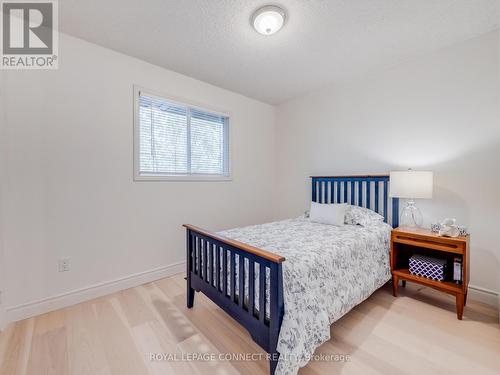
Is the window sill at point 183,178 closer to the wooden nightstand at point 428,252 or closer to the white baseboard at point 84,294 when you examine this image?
the white baseboard at point 84,294

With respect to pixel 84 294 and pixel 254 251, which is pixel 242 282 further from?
pixel 84 294

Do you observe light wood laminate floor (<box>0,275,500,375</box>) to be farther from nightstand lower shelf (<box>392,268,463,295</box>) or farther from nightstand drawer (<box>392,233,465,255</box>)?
nightstand drawer (<box>392,233,465,255</box>)

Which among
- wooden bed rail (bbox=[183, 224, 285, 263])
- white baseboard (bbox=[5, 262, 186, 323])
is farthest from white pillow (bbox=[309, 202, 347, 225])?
white baseboard (bbox=[5, 262, 186, 323])

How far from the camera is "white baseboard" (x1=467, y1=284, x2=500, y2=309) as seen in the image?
80.2 inches

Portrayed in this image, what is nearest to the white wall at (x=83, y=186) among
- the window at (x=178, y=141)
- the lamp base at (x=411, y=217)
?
the window at (x=178, y=141)

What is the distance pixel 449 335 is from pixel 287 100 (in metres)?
3.36

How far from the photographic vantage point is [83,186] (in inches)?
84.3

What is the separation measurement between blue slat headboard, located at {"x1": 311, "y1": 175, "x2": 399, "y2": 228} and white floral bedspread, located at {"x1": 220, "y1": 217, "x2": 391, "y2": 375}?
0.89ft

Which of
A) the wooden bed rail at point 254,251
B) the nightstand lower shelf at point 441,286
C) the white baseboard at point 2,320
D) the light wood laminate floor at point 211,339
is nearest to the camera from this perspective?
the wooden bed rail at point 254,251

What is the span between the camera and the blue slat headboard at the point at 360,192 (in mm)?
2625

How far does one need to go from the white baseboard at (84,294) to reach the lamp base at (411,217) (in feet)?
8.83

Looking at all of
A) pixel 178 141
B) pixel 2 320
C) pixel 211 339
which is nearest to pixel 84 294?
pixel 2 320

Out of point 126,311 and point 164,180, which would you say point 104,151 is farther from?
point 126,311

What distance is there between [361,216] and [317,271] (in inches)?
50.3
